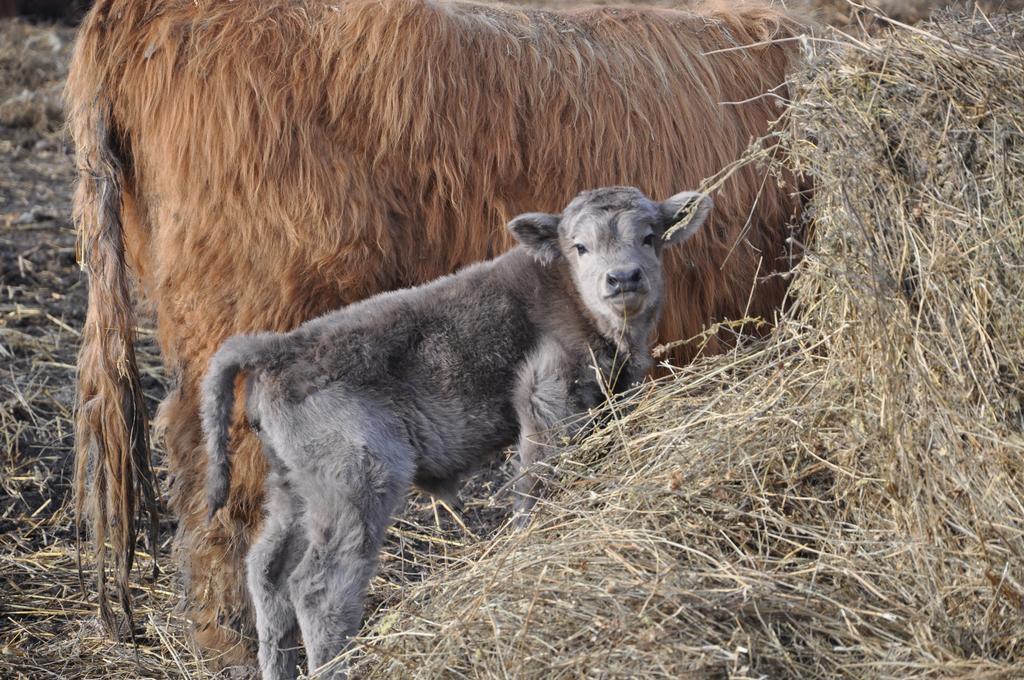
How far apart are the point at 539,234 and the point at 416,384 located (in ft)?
2.25

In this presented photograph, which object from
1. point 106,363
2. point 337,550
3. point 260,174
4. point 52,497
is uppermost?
point 260,174

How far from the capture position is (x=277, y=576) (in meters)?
3.74

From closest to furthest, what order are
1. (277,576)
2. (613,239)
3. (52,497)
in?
(277,576) < (613,239) < (52,497)

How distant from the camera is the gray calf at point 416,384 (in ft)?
11.8

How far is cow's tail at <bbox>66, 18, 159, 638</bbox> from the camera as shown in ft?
13.6

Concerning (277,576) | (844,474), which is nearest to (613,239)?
(844,474)

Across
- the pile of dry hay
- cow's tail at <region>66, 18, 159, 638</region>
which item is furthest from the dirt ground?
the pile of dry hay

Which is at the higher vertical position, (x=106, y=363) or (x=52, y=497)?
(x=106, y=363)

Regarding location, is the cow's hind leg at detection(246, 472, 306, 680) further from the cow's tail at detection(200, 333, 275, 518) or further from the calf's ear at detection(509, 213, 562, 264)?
the calf's ear at detection(509, 213, 562, 264)

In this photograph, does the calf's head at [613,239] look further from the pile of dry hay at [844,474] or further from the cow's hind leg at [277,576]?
the cow's hind leg at [277,576]

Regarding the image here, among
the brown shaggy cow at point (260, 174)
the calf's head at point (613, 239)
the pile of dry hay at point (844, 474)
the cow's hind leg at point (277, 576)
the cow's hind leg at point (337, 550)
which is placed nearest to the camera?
the pile of dry hay at point (844, 474)

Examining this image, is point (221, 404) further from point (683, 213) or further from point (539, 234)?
point (683, 213)

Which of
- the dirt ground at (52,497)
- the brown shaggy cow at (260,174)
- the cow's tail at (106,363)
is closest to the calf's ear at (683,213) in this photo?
the brown shaggy cow at (260,174)

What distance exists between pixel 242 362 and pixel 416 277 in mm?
868
